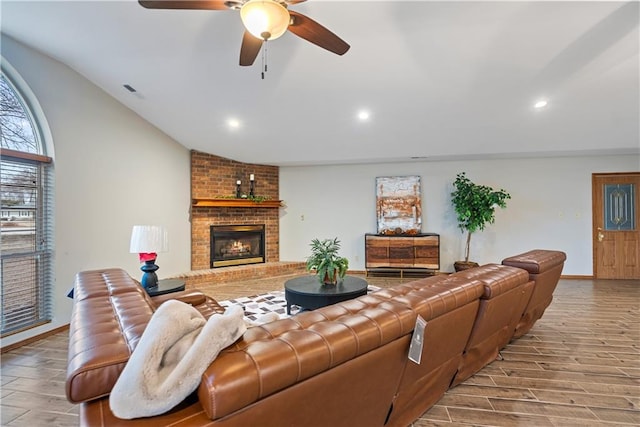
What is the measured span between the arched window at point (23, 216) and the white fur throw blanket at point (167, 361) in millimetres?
3172

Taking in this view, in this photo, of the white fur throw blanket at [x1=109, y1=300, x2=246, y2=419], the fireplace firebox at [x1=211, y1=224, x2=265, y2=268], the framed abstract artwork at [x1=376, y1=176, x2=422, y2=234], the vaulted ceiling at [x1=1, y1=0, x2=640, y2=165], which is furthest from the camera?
the framed abstract artwork at [x1=376, y1=176, x2=422, y2=234]

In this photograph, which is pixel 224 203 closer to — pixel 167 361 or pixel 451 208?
pixel 451 208

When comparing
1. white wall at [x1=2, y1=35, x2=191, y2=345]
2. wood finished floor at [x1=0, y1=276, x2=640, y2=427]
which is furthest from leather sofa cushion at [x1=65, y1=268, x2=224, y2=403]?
white wall at [x1=2, y1=35, x2=191, y2=345]

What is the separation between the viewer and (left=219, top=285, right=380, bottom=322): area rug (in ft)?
12.6

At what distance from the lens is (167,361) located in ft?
2.91

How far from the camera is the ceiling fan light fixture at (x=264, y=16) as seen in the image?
1.72 metres

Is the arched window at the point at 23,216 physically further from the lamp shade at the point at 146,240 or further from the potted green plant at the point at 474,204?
the potted green plant at the point at 474,204

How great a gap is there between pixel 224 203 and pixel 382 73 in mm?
3750

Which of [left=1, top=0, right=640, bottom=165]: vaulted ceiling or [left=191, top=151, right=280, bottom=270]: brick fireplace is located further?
[left=191, top=151, right=280, bottom=270]: brick fireplace

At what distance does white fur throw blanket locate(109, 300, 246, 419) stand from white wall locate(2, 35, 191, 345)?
3.24 m

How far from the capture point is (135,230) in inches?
111

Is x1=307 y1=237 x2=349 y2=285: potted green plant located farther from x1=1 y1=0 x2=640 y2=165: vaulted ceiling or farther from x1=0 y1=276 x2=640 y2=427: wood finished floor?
x1=1 y1=0 x2=640 y2=165: vaulted ceiling

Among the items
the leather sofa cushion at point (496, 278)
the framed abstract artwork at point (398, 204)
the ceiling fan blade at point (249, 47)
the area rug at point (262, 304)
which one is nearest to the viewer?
the leather sofa cushion at point (496, 278)

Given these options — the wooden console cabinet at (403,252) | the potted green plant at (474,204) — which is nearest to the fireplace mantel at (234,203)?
the wooden console cabinet at (403,252)
